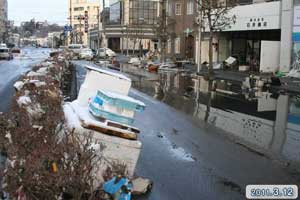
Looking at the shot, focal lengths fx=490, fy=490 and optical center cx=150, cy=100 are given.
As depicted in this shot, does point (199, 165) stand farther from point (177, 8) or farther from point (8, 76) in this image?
point (177, 8)

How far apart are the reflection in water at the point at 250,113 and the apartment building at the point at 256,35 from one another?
10969 millimetres

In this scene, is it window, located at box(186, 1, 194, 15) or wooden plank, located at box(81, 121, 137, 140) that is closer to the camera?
wooden plank, located at box(81, 121, 137, 140)

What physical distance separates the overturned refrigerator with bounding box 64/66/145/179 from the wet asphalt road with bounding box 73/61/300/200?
1079 mm

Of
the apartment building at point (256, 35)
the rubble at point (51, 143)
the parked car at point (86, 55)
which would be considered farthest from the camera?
the parked car at point (86, 55)

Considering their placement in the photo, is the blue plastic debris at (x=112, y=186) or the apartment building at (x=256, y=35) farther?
the apartment building at (x=256, y=35)

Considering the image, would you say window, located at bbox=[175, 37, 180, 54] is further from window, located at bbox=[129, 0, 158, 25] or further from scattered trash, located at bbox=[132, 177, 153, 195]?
scattered trash, located at bbox=[132, 177, 153, 195]

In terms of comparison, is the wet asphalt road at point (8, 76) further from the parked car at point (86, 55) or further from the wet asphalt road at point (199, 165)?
the parked car at point (86, 55)

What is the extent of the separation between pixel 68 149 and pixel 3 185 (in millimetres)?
780

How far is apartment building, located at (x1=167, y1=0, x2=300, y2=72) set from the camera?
35875mm

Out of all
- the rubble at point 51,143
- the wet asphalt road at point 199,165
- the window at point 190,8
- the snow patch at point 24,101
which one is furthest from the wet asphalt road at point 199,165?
the window at point 190,8

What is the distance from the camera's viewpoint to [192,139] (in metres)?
11.9

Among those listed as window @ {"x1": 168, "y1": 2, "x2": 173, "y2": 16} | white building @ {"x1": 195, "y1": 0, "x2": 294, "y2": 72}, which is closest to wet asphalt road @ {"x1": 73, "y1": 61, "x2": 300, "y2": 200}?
white building @ {"x1": 195, "y1": 0, "x2": 294, "y2": 72}

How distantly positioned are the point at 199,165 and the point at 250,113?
26.0 ft

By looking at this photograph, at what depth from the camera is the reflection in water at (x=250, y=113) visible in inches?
453
